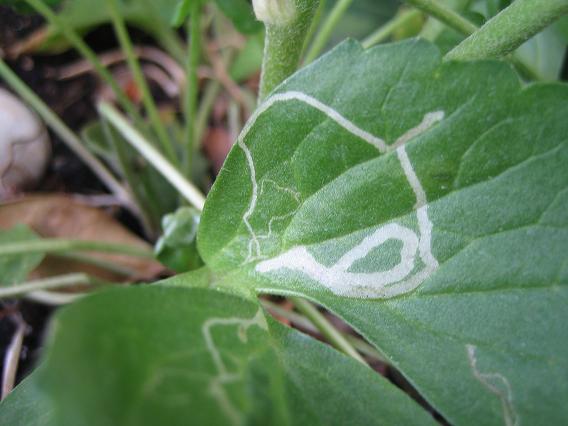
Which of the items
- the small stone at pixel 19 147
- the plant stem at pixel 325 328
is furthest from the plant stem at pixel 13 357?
the plant stem at pixel 325 328

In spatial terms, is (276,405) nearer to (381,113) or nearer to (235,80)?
(381,113)

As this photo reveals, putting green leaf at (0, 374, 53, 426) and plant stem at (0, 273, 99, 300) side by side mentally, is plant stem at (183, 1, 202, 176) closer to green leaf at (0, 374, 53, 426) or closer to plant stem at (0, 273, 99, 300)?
plant stem at (0, 273, 99, 300)

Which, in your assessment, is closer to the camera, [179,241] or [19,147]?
[179,241]

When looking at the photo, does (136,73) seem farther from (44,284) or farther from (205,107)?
(44,284)

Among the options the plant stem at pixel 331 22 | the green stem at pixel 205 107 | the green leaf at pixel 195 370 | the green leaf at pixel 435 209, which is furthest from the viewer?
the green stem at pixel 205 107

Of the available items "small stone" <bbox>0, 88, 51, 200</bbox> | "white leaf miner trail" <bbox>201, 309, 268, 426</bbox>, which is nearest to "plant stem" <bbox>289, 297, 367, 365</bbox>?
"white leaf miner trail" <bbox>201, 309, 268, 426</bbox>

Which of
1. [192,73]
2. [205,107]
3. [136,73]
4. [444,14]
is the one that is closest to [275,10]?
[444,14]

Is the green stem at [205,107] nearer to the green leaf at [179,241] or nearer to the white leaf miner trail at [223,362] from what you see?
the green leaf at [179,241]
